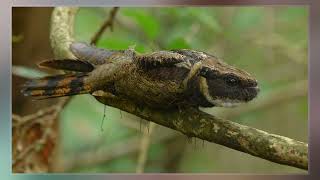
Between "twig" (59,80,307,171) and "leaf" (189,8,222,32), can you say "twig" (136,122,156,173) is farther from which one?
"leaf" (189,8,222,32)

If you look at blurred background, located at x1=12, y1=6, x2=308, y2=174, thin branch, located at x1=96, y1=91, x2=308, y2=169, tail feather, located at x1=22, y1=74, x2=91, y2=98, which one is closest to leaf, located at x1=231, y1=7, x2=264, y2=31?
blurred background, located at x1=12, y1=6, x2=308, y2=174

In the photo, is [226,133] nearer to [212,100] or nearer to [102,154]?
[212,100]

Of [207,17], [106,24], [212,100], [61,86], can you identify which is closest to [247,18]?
[207,17]

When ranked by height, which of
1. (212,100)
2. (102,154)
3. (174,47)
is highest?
(174,47)

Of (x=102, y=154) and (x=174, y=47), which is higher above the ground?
(x=174, y=47)

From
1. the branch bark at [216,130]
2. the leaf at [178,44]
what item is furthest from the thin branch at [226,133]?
the leaf at [178,44]

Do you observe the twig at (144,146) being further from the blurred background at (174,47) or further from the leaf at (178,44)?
the leaf at (178,44)
